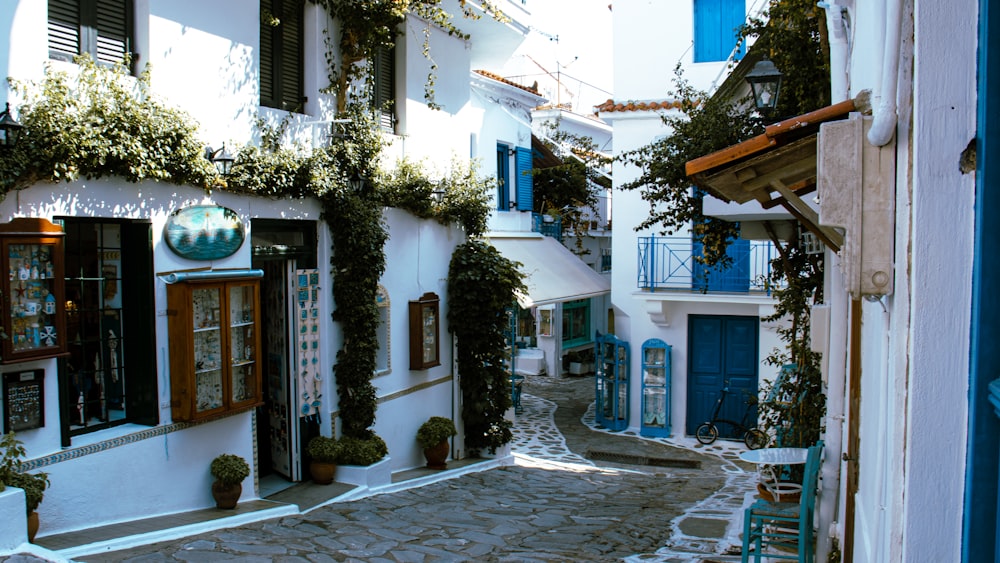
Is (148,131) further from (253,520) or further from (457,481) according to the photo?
(457,481)

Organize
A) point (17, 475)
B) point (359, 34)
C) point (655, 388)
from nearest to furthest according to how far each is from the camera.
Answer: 1. point (17, 475)
2. point (359, 34)
3. point (655, 388)

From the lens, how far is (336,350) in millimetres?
11258

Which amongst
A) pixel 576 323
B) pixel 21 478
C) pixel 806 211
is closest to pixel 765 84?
pixel 806 211

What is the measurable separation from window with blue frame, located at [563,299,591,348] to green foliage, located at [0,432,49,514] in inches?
780

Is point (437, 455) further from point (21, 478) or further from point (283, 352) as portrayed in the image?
point (21, 478)

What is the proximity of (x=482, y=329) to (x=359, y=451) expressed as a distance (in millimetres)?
3488

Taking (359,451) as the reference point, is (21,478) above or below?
above

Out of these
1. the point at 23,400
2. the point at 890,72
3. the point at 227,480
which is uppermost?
the point at 890,72

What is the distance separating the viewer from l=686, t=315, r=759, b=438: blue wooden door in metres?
17.7

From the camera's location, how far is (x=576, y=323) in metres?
26.9

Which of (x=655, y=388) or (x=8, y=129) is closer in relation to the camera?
(x=8, y=129)

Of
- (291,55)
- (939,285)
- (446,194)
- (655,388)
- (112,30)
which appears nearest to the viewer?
Result: (939,285)

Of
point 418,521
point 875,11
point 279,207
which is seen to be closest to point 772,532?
point 418,521

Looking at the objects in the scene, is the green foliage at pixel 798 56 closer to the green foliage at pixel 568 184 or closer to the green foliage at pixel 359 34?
the green foliage at pixel 359 34
